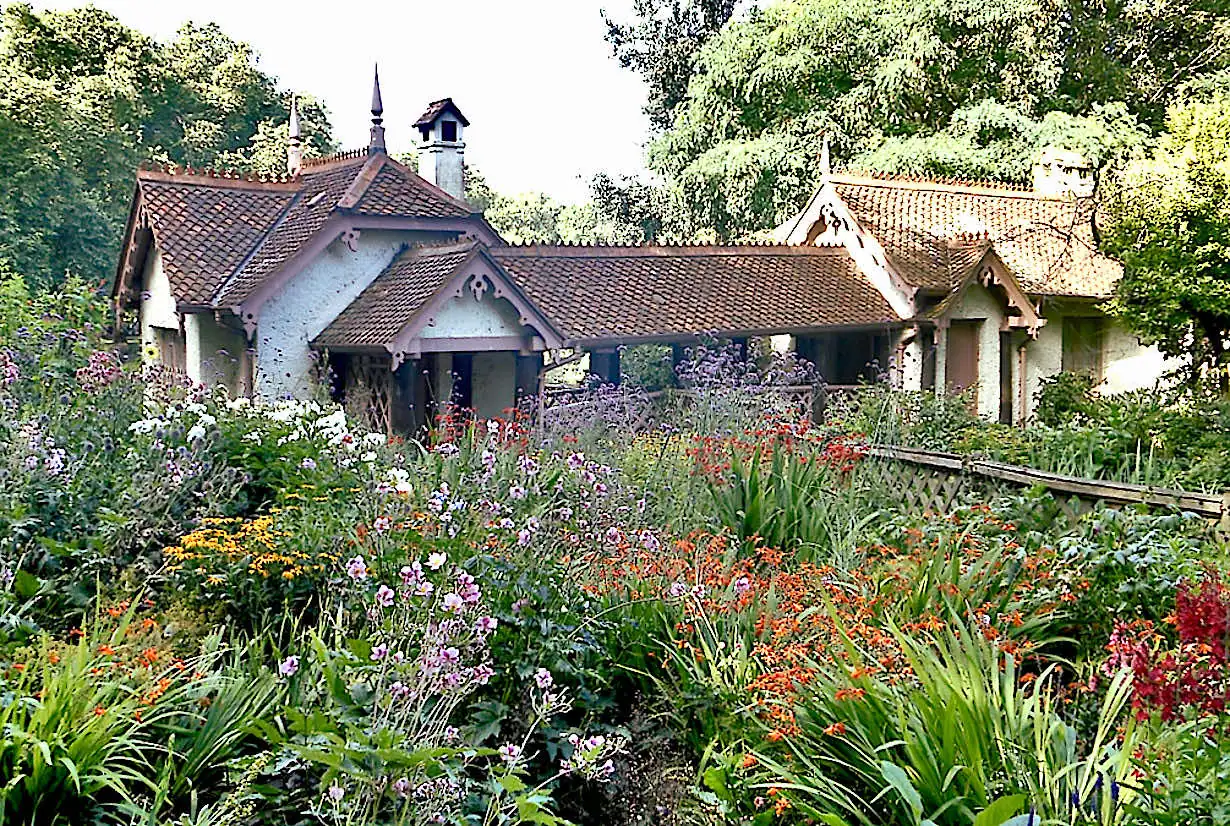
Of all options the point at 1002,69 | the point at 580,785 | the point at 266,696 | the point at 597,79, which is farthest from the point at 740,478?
the point at 597,79

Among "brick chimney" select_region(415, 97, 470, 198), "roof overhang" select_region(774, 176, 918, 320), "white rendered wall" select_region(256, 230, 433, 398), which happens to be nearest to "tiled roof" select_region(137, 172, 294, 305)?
"white rendered wall" select_region(256, 230, 433, 398)

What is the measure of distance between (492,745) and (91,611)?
5.98 ft

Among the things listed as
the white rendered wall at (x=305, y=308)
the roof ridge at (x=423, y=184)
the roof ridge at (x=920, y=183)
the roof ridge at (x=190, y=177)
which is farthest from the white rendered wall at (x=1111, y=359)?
the roof ridge at (x=190, y=177)

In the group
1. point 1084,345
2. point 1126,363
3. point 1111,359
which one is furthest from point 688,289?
point 1126,363

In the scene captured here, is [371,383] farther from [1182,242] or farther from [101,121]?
[101,121]

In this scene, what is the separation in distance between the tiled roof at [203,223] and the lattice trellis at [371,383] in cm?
211

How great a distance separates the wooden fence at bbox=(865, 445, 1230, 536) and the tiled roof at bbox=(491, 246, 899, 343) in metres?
7.70

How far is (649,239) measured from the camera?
3053 centimetres

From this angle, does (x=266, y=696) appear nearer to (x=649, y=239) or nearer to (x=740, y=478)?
(x=740, y=478)

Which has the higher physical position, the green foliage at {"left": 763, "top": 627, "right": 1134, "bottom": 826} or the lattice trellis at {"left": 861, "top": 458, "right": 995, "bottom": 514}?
the lattice trellis at {"left": 861, "top": 458, "right": 995, "bottom": 514}

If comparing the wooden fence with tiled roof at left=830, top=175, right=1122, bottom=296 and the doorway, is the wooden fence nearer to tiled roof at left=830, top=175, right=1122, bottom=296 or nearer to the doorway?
tiled roof at left=830, top=175, right=1122, bottom=296

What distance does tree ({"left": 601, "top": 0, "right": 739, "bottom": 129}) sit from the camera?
30.5 metres

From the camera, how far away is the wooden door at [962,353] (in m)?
18.8

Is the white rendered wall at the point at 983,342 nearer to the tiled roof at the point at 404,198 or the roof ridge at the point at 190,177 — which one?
the tiled roof at the point at 404,198
